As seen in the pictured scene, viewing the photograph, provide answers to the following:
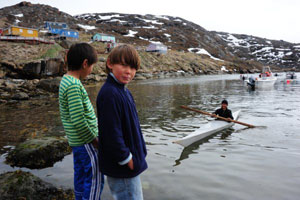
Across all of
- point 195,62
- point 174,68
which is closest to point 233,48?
point 195,62

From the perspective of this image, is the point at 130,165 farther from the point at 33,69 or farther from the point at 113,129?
the point at 33,69

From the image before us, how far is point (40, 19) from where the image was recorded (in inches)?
3789

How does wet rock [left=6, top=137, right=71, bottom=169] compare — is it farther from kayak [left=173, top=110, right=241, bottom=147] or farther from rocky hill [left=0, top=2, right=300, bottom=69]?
rocky hill [left=0, top=2, right=300, bottom=69]

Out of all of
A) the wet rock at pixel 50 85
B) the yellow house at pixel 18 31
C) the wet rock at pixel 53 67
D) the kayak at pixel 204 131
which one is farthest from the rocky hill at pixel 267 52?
the kayak at pixel 204 131

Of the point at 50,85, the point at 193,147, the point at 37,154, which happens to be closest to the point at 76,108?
the point at 37,154

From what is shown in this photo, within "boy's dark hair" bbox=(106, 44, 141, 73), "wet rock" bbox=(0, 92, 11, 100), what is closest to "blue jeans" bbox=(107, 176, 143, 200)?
"boy's dark hair" bbox=(106, 44, 141, 73)

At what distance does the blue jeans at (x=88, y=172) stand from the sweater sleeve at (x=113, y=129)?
0.60 metres

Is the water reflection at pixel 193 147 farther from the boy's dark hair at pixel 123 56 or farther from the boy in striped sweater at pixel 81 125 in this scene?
the boy's dark hair at pixel 123 56

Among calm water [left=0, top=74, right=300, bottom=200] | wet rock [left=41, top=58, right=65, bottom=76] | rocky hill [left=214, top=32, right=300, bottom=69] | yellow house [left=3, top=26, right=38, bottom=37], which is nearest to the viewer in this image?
calm water [left=0, top=74, right=300, bottom=200]

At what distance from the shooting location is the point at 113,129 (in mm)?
2043

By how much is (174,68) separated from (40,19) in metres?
72.2

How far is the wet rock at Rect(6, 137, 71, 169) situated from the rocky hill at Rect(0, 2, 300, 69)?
7275cm

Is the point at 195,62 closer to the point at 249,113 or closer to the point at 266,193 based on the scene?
the point at 249,113

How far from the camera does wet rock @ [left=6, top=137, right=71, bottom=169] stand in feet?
18.7
